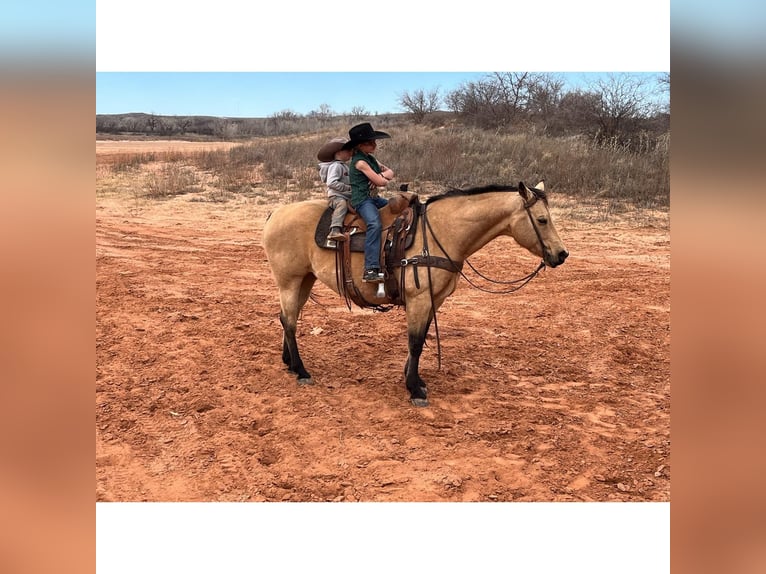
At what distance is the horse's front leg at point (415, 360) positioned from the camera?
6027 millimetres

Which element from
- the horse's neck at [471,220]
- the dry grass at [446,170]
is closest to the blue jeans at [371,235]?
the horse's neck at [471,220]

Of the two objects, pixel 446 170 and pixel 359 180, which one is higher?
pixel 446 170

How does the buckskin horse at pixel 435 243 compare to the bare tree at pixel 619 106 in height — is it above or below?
below

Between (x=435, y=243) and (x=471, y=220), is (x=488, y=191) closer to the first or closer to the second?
(x=471, y=220)

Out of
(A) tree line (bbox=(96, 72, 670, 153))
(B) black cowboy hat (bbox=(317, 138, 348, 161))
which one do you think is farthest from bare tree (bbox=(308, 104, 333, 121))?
(B) black cowboy hat (bbox=(317, 138, 348, 161))

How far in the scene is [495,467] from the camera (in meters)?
5.15

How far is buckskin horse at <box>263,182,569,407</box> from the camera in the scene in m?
5.72

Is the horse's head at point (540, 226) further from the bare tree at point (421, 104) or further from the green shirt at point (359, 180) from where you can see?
the bare tree at point (421, 104)

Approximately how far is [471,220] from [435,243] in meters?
0.42

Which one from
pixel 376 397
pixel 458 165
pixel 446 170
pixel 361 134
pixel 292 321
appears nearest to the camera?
pixel 361 134

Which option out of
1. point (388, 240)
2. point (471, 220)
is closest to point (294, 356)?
point (388, 240)

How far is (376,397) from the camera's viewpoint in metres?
6.33
